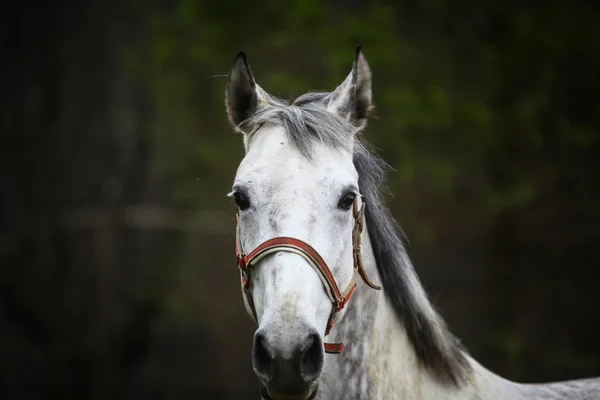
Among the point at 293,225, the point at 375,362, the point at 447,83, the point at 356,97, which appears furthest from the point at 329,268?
the point at 447,83

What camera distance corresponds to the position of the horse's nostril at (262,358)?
1.97 m

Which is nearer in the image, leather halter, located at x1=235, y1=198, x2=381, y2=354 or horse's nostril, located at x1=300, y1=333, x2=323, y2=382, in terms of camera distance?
horse's nostril, located at x1=300, y1=333, x2=323, y2=382

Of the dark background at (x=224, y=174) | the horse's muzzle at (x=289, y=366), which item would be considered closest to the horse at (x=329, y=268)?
the horse's muzzle at (x=289, y=366)

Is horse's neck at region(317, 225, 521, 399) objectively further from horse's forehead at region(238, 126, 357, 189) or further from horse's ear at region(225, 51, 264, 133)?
horse's ear at region(225, 51, 264, 133)

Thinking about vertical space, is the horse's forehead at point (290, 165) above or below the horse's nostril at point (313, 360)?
Answer: above

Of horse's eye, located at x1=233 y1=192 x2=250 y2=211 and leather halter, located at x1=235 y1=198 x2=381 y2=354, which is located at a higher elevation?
horse's eye, located at x1=233 y1=192 x2=250 y2=211

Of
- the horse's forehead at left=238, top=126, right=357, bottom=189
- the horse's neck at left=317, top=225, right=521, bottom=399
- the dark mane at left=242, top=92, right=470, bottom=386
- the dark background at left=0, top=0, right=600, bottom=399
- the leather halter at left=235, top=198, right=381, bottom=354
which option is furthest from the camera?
the dark background at left=0, top=0, right=600, bottom=399

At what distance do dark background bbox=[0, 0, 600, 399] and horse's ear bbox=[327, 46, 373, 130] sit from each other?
4.99 m

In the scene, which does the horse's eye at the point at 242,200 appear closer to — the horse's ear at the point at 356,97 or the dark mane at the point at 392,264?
the dark mane at the point at 392,264

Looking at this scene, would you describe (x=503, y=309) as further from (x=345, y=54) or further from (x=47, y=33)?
(x=47, y=33)

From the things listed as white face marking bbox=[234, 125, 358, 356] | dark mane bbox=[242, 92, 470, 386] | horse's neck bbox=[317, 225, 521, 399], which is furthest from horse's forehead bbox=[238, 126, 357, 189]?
horse's neck bbox=[317, 225, 521, 399]

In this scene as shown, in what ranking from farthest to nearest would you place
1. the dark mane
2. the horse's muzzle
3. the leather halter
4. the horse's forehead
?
the dark mane < the horse's forehead < the leather halter < the horse's muzzle

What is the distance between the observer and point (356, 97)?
2.62m

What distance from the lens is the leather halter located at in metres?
2.12
